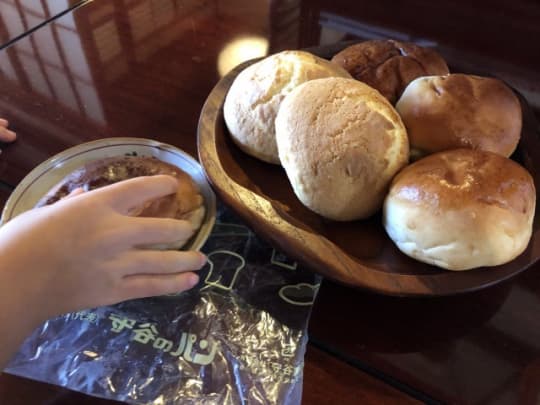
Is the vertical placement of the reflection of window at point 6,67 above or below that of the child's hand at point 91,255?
below

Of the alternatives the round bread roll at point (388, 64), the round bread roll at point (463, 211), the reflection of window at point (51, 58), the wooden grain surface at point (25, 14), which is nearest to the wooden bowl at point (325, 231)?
the round bread roll at point (463, 211)

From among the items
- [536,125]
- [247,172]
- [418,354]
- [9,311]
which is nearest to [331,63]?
[247,172]

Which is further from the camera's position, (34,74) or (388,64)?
(34,74)

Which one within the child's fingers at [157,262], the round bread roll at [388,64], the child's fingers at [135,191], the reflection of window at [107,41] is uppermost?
the round bread roll at [388,64]

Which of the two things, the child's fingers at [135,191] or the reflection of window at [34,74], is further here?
the reflection of window at [34,74]

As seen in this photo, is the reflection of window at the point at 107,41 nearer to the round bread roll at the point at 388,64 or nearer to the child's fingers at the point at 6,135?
the child's fingers at the point at 6,135

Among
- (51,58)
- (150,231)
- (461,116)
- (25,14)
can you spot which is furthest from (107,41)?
(461,116)

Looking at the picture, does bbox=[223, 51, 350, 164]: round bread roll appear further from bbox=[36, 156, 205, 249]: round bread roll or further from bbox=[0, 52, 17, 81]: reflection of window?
bbox=[0, 52, 17, 81]: reflection of window

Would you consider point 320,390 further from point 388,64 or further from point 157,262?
point 388,64
